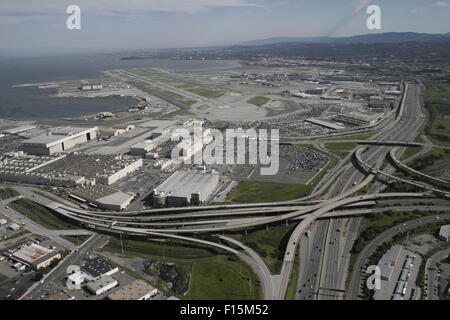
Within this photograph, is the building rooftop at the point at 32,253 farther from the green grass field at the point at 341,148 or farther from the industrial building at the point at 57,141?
the green grass field at the point at 341,148

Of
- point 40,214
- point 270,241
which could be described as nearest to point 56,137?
Answer: point 40,214

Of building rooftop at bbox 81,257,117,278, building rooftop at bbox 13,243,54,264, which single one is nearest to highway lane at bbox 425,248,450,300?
building rooftop at bbox 81,257,117,278

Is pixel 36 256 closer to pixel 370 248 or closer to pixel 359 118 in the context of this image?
pixel 370 248

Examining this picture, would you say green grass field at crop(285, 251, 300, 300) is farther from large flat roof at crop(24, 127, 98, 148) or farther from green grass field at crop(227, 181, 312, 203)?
large flat roof at crop(24, 127, 98, 148)

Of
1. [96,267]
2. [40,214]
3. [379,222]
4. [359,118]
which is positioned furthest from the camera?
[359,118]

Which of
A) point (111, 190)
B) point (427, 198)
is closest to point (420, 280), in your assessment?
point (427, 198)

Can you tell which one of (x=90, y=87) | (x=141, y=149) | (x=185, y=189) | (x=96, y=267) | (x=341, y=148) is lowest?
(x=96, y=267)

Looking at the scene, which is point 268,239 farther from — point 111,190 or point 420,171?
point 420,171
